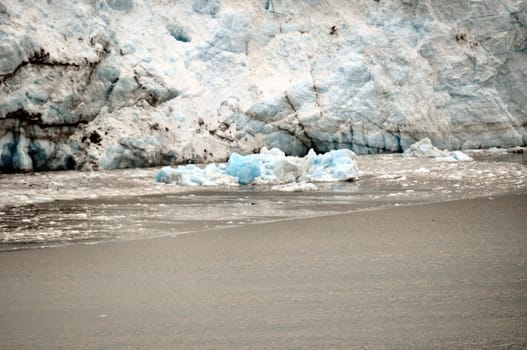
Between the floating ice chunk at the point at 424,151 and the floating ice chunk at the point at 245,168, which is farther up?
the floating ice chunk at the point at 424,151

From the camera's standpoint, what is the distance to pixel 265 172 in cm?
1153

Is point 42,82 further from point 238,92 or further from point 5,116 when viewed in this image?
point 238,92

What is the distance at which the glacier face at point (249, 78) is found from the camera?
46.0 feet

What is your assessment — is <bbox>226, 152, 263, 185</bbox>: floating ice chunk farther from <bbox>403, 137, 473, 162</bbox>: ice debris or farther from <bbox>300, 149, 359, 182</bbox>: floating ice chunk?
<bbox>403, 137, 473, 162</bbox>: ice debris

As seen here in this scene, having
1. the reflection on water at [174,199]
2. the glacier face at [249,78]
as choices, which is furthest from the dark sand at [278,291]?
the glacier face at [249,78]

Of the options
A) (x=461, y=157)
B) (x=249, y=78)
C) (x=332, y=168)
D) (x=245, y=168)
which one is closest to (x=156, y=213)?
(x=245, y=168)

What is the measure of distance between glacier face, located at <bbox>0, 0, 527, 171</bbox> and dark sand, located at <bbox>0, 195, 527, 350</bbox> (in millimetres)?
8770

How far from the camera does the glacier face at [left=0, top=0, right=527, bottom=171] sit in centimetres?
1401

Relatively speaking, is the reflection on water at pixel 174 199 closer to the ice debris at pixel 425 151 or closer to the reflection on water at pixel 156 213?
the reflection on water at pixel 156 213

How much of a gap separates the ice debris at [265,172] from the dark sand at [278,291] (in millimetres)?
5229

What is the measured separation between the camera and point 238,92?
16594 millimetres

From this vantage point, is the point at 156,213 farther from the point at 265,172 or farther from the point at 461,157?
the point at 461,157

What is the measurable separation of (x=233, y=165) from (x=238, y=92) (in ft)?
17.1

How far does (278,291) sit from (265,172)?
7.69 m
